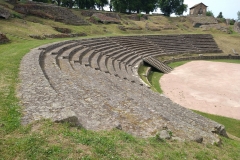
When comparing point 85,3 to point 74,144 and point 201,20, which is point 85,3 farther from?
point 74,144

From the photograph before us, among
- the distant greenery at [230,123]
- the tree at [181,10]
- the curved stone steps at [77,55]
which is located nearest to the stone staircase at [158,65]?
the curved stone steps at [77,55]

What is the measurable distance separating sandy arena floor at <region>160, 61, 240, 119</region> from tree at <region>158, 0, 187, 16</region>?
154 ft

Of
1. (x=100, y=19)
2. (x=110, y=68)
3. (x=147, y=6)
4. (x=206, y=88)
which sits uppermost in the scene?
(x=147, y=6)

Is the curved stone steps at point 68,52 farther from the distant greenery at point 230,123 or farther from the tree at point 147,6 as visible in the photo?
the tree at point 147,6

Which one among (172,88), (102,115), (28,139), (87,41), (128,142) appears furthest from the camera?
(87,41)

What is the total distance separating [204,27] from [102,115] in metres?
54.3

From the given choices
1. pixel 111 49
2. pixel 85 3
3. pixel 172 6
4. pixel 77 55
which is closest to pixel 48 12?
pixel 111 49

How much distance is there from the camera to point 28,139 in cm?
496

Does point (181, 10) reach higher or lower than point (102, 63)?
higher

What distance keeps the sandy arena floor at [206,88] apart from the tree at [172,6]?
46915 millimetres

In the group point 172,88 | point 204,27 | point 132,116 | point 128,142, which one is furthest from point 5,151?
point 204,27

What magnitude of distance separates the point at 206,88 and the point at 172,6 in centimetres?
5846

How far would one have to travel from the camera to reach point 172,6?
71.2 meters

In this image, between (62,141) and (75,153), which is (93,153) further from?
(62,141)
